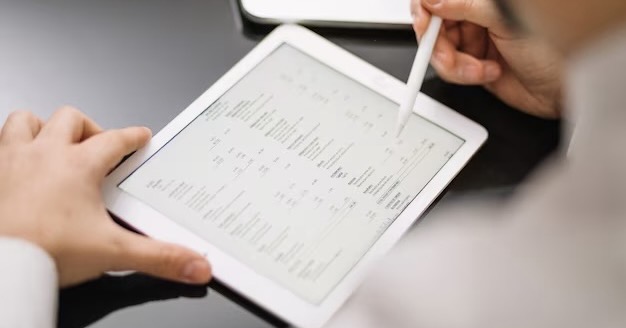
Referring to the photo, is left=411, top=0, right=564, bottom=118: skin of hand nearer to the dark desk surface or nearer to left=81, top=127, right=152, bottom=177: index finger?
the dark desk surface

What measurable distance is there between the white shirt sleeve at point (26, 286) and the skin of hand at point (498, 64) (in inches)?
14.1

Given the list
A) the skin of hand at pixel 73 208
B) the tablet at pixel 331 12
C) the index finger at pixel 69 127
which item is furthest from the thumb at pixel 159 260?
the tablet at pixel 331 12

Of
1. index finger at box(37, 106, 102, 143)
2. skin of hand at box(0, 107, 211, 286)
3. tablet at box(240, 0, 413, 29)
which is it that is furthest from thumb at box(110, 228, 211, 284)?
tablet at box(240, 0, 413, 29)

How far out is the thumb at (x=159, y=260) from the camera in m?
0.58

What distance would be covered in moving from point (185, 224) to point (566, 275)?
0.32 meters

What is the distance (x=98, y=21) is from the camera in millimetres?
758

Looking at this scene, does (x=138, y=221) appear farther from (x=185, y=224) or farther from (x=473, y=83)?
(x=473, y=83)

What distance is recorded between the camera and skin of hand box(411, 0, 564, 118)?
2.28ft

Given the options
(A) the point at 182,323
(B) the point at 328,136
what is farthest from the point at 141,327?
(B) the point at 328,136

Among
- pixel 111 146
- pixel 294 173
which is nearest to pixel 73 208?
pixel 111 146

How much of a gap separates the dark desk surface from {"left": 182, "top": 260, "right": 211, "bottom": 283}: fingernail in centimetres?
15

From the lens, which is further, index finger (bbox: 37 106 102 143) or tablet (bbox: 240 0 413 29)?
tablet (bbox: 240 0 413 29)

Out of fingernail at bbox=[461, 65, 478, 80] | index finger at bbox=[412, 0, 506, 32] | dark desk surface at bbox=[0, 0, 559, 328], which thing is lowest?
dark desk surface at bbox=[0, 0, 559, 328]

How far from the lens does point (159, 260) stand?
581mm
